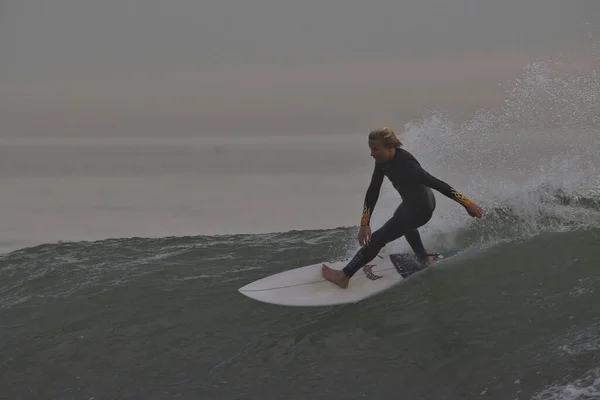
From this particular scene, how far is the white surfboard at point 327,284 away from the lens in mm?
4488

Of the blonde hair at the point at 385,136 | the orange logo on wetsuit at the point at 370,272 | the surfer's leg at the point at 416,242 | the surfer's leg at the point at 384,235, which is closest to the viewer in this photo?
the blonde hair at the point at 385,136

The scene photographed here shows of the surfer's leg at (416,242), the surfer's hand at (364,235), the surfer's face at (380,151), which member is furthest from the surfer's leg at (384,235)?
the surfer's face at (380,151)

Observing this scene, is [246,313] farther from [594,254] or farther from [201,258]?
[594,254]

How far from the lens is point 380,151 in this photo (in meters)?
4.34

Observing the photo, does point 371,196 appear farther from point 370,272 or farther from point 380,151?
point 370,272

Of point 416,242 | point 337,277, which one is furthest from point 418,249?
point 337,277

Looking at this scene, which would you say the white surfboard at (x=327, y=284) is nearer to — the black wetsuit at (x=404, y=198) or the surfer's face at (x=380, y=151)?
the black wetsuit at (x=404, y=198)

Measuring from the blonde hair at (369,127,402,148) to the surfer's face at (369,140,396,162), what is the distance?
3 centimetres

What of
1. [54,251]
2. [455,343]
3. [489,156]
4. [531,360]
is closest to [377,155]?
[455,343]

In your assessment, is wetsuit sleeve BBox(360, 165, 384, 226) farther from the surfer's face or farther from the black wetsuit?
the surfer's face

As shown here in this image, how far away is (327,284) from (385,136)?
4.60 ft

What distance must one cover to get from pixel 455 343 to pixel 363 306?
38.8 inches

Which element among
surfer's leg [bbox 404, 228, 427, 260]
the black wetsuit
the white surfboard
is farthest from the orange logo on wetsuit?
surfer's leg [bbox 404, 228, 427, 260]

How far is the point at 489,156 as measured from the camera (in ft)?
22.4
